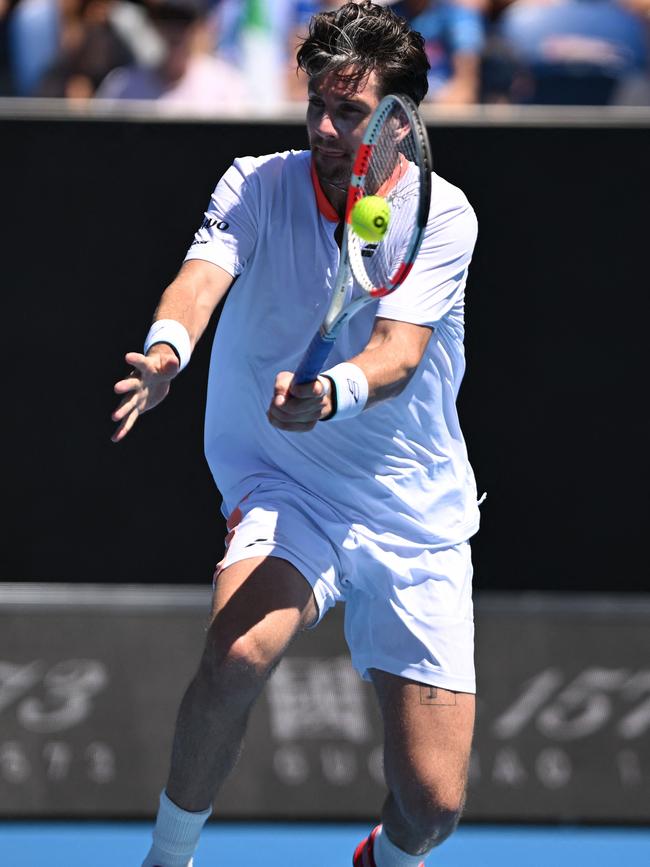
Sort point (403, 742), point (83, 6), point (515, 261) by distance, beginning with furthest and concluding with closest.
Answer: point (83, 6)
point (515, 261)
point (403, 742)

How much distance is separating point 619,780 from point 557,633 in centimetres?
57

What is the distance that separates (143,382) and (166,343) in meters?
0.13

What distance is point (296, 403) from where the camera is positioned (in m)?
3.12

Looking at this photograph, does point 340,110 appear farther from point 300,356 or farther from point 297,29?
point 297,29

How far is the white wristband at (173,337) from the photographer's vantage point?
330cm

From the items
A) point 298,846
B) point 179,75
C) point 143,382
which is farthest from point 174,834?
point 179,75

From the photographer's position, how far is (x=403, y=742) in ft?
12.0

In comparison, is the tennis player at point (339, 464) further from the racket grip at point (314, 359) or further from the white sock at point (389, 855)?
the racket grip at point (314, 359)

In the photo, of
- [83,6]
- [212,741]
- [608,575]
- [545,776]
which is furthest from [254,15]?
[212,741]

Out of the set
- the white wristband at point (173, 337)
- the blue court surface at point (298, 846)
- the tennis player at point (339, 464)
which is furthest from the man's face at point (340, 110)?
the blue court surface at point (298, 846)

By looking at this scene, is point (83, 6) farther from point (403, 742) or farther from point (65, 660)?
point (403, 742)

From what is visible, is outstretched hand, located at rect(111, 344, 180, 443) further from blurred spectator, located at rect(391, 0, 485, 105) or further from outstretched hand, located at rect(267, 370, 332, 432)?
blurred spectator, located at rect(391, 0, 485, 105)

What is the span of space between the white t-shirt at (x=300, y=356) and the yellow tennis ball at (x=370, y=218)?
0.30 meters

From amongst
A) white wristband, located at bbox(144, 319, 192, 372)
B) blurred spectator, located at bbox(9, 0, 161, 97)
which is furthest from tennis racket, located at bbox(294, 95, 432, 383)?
blurred spectator, located at bbox(9, 0, 161, 97)
